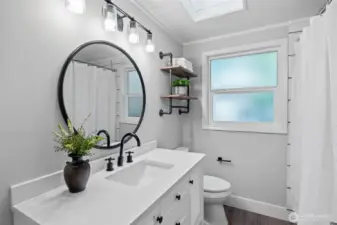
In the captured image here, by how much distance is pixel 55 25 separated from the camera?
983 mm

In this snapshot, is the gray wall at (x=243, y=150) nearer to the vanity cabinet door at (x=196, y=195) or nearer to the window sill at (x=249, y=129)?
the window sill at (x=249, y=129)

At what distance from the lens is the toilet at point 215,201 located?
5.86ft

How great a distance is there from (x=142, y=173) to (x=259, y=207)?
5.26ft

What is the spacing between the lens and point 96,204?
80cm

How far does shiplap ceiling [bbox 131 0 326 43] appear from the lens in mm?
1620

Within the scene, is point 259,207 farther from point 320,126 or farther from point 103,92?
point 103,92

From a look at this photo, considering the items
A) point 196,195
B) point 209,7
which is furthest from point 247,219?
point 209,7

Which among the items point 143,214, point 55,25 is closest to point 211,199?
point 143,214

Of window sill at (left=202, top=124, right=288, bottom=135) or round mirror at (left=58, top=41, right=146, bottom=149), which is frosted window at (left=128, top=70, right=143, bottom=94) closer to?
round mirror at (left=58, top=41, right=146, bottom=149)

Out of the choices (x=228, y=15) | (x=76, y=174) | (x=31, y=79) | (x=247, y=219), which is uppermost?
(x=228, y=15)

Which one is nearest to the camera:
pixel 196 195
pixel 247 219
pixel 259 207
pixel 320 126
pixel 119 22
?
pixel 320 126

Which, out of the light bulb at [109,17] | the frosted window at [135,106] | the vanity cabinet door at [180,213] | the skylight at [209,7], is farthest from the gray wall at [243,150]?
the light bulb at [109,17]

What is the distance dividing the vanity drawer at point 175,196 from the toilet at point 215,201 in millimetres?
642

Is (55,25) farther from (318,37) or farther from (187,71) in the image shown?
(318,37)
